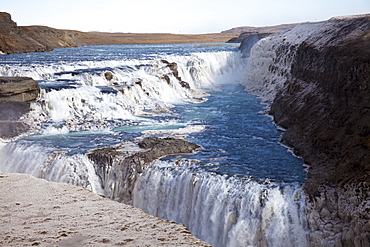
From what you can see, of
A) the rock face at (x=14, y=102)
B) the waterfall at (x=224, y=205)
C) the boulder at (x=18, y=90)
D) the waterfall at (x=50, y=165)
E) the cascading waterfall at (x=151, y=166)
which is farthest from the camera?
the boulder at (x=18, y=90)

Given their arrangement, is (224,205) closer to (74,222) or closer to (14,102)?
(74,222)

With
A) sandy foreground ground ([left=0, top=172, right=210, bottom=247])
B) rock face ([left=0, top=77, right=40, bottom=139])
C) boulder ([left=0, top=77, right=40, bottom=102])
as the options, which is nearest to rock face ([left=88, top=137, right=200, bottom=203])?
sandy foreground ground ([left=0, top=172, right=210, bottom=247])

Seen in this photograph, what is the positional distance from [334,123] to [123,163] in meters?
5.74

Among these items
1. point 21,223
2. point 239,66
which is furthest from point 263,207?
point 239,66

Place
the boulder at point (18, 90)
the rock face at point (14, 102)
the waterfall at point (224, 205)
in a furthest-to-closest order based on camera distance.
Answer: the boulder at point (18, 90), the rock face at point (14, 102), the waterfall at point (224, 205)

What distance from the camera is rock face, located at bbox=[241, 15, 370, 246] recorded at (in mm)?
8445

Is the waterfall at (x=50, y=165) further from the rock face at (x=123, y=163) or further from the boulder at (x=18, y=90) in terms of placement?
Result: the boulder at (x=18, y=90)

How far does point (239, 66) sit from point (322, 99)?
75.2 ft

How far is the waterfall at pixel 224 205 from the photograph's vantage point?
886 cm

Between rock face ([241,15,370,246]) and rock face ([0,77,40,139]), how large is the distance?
31.1 feet

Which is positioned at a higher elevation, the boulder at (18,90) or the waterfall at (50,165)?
the boulder at (18,90)

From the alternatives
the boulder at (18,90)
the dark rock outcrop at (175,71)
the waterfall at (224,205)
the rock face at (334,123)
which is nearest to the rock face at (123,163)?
the waterfall at (224,205)

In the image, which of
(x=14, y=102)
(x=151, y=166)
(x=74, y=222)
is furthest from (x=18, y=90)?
(x=74, y=222)

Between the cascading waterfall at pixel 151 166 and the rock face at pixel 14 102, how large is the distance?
1.36 ft
